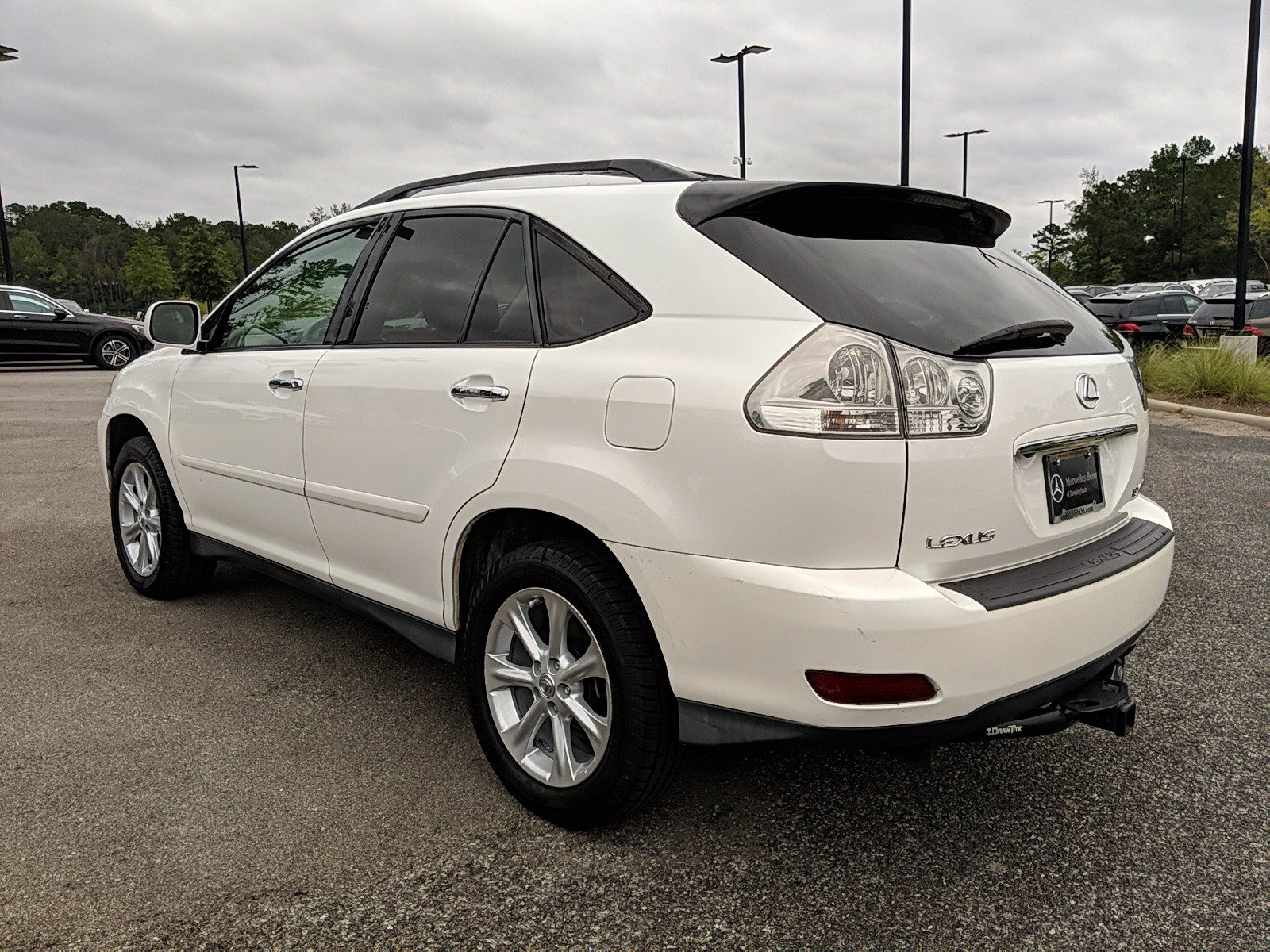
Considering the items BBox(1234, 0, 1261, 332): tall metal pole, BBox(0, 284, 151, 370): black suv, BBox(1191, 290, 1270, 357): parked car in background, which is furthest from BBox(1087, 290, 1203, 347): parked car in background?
BBox(0, 284, 151, 370): black suv

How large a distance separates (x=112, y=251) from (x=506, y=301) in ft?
352

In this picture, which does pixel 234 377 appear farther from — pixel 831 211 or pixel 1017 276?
pixel 1017 276

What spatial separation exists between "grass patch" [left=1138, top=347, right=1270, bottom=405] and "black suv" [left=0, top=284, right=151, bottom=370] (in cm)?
1656

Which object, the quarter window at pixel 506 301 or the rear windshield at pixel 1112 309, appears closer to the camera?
the quarter window at pixel 506 301

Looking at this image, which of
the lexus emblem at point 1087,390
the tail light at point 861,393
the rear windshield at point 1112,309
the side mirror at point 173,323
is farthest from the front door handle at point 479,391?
the rear windshield at point 1112,309

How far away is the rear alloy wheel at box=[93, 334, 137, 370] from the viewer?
1934cm

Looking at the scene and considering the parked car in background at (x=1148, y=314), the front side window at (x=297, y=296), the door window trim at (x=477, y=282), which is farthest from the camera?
the parked car in background at (x=1148, y=314)

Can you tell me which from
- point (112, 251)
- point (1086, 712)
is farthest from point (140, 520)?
point (112, 251)

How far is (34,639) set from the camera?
421 cm

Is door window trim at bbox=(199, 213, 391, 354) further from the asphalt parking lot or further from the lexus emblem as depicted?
the lexus emblem

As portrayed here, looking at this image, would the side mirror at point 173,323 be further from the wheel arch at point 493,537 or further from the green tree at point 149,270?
the green tree at point 149,270

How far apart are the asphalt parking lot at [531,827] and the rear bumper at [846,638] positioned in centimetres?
15

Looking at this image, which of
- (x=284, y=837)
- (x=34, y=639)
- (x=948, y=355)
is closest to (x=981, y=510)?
(x=948, y=355)

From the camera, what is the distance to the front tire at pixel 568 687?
2420mm
